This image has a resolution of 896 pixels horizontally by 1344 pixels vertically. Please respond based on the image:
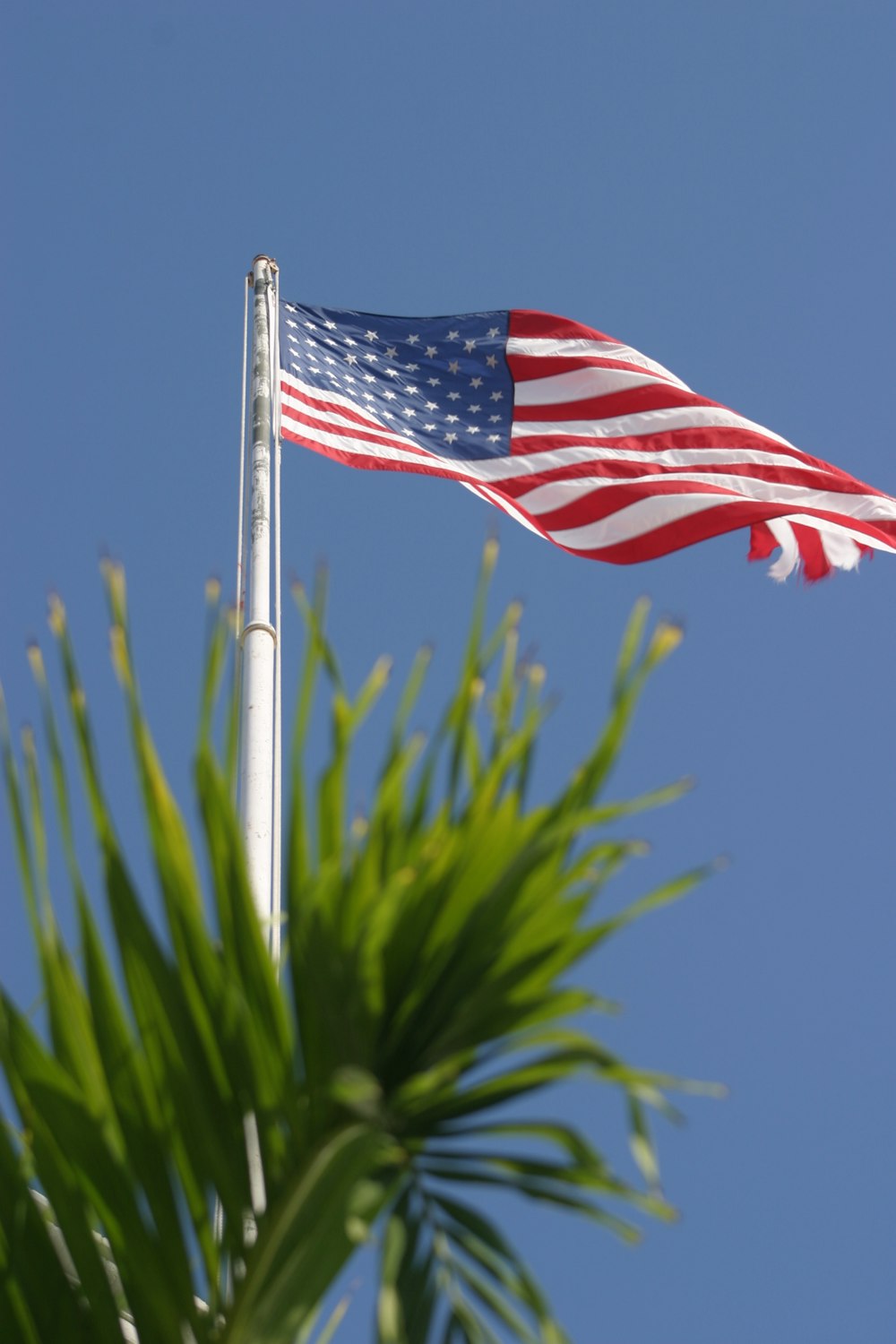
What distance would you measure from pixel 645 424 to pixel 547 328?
3.96 ft

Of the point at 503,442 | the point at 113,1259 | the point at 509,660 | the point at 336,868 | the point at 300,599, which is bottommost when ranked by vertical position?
the point at 113,1259

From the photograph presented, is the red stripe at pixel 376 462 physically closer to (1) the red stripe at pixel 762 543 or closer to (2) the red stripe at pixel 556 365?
(2) the red stripe at pixel 556 365

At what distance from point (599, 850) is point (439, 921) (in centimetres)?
22

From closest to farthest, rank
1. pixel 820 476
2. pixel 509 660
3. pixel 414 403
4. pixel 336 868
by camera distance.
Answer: pixel 336 868 → pixel 509 660 → pixel 820 476 → pixel 414 403

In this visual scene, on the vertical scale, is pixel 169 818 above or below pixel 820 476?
below

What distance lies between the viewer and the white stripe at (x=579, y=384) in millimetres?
11359

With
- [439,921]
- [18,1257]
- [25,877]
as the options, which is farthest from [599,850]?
[18,1257]

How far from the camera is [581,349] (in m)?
11.8

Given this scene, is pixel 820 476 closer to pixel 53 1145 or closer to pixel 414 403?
pixel 414 403

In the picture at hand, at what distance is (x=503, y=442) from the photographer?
10984mm

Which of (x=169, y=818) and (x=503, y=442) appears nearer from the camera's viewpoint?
(x=169, y=818)

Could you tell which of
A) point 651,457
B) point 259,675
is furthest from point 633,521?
point 259,675

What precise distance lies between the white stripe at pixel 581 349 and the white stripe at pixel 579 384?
12 cm

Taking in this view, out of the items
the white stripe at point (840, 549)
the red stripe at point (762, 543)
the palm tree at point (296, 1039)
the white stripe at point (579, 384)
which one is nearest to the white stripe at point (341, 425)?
the white stripe at point (579, 384)
